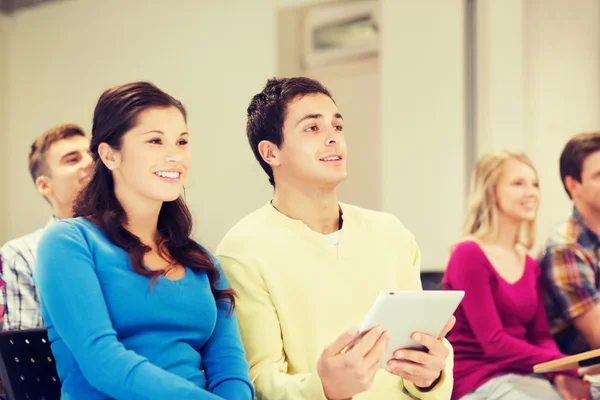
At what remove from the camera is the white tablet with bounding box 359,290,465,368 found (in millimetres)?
1548

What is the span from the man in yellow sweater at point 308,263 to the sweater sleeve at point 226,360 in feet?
0.35

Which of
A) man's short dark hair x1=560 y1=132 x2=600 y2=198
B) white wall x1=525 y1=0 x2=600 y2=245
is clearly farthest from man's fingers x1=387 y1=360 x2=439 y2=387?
white wall x1=525 y1=0 x2=600 y2=245

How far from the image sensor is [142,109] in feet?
5.78

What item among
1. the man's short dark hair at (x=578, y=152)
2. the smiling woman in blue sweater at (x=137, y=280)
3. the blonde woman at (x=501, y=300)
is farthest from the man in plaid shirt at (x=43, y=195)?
the man's short dark hair at (x=578, y=152)

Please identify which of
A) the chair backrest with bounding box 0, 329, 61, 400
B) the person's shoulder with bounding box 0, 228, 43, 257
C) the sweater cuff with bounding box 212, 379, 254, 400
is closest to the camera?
the sweater cuff with bounding box 212, 379, 254, 400

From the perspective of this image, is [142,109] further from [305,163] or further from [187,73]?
[187,73]

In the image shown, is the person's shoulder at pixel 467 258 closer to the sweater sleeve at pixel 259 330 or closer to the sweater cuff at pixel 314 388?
the sweater sleeve at pixel 259 330

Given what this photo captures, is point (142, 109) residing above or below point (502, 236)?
above

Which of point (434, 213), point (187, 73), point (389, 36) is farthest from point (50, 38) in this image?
point (434, 213)

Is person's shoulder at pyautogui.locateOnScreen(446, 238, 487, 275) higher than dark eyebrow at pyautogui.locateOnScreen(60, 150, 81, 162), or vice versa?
dark eyebrow at pyautogui.locateOnScreen(60, 150, 81, 162)

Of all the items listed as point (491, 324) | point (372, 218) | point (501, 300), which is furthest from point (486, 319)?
point (372, 218)

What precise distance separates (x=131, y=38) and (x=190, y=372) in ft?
14.5

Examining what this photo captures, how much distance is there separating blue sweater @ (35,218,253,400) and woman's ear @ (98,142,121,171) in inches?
5.8

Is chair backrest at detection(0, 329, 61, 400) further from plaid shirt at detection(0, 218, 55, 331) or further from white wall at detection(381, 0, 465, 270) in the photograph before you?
white wall at detection(381, 0, 465, 270)
